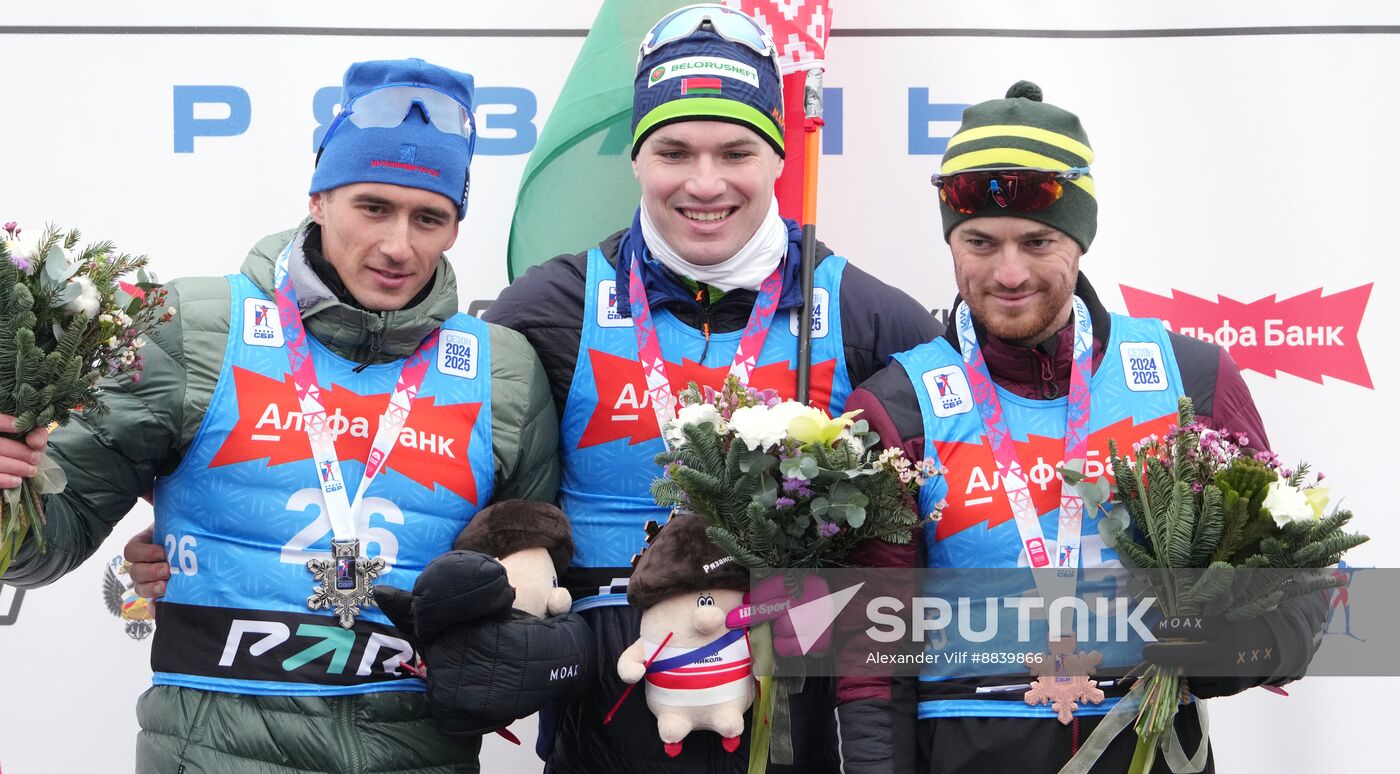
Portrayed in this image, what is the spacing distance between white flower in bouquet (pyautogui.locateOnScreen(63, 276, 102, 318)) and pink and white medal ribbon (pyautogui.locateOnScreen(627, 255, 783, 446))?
3.77 ft

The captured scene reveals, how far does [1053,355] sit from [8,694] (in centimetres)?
328

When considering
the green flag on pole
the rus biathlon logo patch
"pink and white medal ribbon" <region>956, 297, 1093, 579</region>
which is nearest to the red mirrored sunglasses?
"pink and white medal ribbon" <region>956, 297, 1093, 579</region>

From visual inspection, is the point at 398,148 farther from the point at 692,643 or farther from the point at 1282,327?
the point at 1282,327

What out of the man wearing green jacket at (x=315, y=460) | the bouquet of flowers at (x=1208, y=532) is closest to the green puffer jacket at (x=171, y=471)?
the man wearing green jacket at (x=315, y=460)

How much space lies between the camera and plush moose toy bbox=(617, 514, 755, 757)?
2.78 meters

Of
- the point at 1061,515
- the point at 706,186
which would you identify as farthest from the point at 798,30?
the point at 1061,515

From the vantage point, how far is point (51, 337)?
8.11 feet

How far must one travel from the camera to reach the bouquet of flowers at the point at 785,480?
8.59 ft

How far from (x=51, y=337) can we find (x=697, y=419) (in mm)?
1176

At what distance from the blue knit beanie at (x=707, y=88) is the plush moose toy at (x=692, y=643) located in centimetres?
94

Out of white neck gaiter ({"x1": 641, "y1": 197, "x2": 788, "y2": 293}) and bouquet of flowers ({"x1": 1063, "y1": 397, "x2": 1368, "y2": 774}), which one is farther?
white neck gaiter ({"x1": 641, "y1": 197, "x2": 788, "y2": 293})

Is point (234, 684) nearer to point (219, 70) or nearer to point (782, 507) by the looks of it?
point (782, 507)

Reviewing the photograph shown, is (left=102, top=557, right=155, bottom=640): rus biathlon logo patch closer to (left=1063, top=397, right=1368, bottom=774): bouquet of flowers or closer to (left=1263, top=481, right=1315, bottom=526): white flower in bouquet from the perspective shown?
(left=1063, top=397, right=1368, bottom=774): bouquet of flowers

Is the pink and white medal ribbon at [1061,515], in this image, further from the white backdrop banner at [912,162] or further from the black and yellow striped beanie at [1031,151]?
the white backdrop banner at [912,162]
